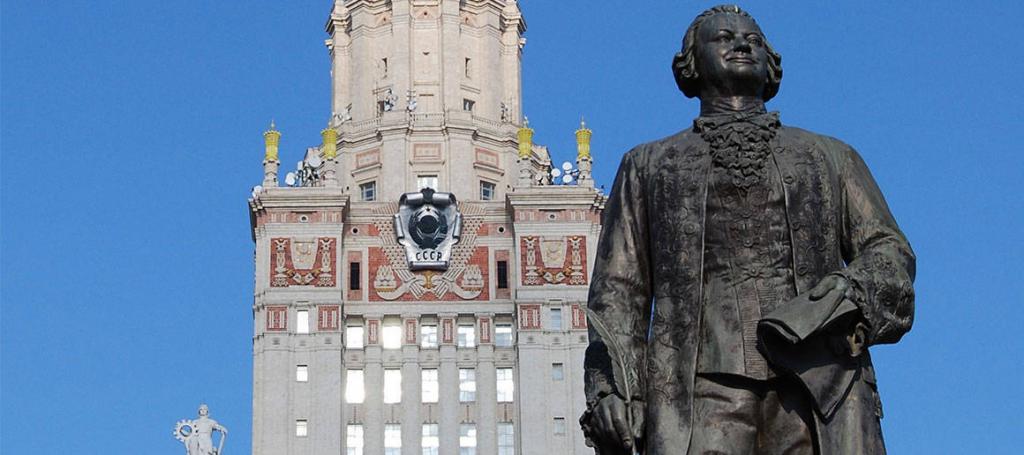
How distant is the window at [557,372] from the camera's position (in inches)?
3258

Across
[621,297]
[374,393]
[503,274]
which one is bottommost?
[621,297]

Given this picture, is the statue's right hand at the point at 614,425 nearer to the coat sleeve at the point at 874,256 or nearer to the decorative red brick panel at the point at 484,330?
the coat sleeve at the point at 874,256

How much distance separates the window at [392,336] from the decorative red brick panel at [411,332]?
46cm

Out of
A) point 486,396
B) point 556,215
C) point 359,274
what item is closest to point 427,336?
point 486,396

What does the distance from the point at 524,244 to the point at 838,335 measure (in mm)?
76007

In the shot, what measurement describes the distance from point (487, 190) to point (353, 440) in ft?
46.5

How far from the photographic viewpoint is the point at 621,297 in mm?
10391

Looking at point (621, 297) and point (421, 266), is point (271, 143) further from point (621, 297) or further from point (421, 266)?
point (621, 297)

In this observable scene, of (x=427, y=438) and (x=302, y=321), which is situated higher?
(x=302, y=321)

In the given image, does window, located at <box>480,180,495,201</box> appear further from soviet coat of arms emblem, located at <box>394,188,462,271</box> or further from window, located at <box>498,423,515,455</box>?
window, located at <box>498,423,515,455</box>

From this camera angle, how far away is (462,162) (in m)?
90.1

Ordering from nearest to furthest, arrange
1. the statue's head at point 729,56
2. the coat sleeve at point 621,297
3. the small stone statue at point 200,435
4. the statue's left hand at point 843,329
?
1. the statue's left hand at point 843,329
2. the coat sleeve at point 621,297
3. the statue's head at point 729,56
4. the small stone statue at point 200,435

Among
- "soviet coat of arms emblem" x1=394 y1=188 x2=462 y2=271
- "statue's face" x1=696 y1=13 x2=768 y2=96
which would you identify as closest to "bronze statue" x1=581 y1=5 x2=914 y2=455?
"statue's face" x1=696 y1=13 x2=768 y2=96

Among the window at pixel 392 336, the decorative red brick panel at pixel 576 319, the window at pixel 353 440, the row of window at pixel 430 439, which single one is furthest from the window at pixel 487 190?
the window at pixel 353 440
